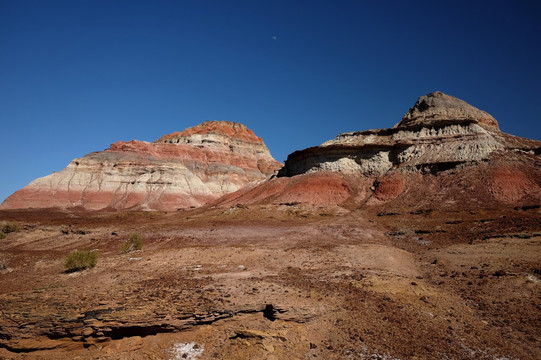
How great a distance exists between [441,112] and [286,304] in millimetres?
46864

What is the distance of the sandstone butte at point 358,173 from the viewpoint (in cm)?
2995

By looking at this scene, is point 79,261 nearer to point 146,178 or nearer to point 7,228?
point 7,228

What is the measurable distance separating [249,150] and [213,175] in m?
22.9

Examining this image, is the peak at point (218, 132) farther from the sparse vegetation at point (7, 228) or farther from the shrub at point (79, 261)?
the shrub at point (79, 261)

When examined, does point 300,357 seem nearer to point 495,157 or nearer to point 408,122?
point 495,157

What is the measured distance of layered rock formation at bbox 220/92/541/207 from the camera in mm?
28828

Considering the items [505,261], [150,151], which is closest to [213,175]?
[150,151]

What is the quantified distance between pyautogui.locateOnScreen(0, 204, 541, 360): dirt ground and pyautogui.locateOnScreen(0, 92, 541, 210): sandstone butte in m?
16.5

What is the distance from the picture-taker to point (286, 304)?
7.25 m

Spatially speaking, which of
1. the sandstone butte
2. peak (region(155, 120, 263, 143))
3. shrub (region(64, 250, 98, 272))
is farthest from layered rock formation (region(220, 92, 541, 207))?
peak (region(155, 120, 263, 143))

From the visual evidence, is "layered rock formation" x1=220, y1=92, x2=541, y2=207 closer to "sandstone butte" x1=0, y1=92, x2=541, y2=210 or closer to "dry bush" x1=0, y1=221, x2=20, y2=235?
"sandstone butte" x1=0, y1=92, x2=541, y2=210

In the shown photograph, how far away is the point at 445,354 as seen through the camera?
18.7 ft

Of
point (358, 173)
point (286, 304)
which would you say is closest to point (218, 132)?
point (358, 173)

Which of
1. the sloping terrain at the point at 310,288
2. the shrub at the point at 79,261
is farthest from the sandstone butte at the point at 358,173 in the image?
the shrub at the point at 79,261
